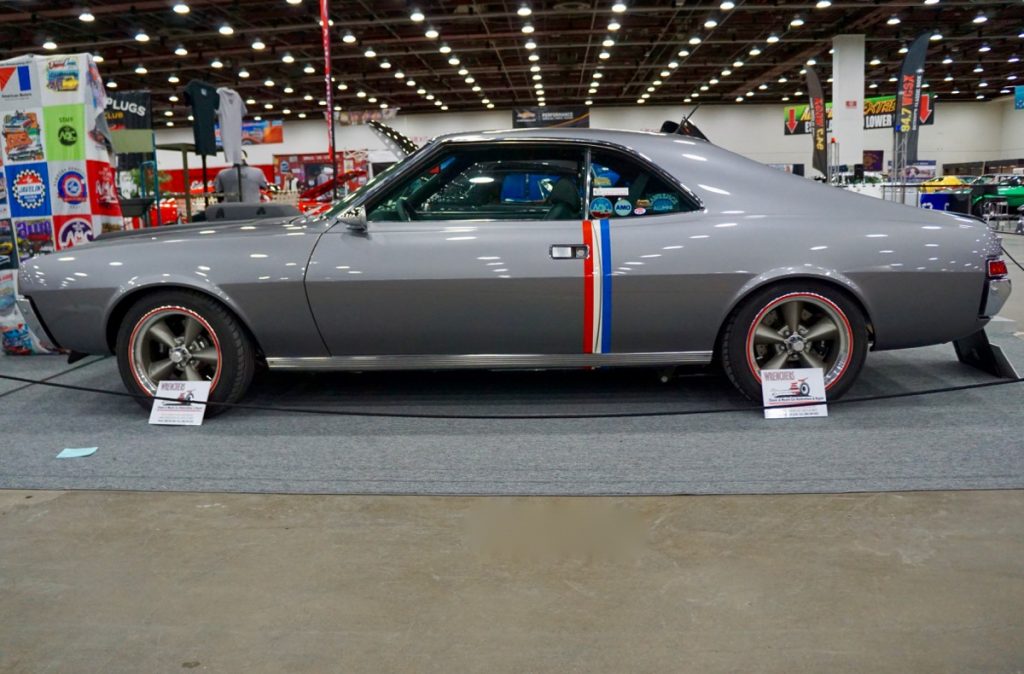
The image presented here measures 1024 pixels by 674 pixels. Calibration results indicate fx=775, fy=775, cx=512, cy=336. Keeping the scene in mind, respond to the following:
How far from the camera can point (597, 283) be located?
11.1ft

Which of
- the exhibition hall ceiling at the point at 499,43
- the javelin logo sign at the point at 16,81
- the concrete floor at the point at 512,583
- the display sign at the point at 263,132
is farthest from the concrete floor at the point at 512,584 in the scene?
the display sign at the point at 263,132

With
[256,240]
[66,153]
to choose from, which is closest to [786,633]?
[256,240]

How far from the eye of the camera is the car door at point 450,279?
339 cm

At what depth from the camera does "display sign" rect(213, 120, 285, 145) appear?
31.5 metres

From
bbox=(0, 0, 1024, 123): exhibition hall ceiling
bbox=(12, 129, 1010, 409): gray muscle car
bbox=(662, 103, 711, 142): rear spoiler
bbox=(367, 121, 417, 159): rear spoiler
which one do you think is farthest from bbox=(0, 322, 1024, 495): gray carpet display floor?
bbox=(0, 0, 1024, 123): exhibition hall ceiling

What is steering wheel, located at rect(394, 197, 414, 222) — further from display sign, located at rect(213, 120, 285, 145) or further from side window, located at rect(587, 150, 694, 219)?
display sign, located at rect(213, 120, 285, 145)

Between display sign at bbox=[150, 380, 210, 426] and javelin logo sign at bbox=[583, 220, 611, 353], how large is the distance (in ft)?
5.86

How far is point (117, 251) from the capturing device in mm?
3564

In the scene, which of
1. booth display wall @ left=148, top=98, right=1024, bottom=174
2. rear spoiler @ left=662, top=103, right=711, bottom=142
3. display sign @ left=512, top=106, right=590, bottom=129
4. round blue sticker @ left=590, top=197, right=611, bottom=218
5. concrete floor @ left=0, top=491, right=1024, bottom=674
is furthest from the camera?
booth display wall @ left=148, top=98, right=1024, bottom=174

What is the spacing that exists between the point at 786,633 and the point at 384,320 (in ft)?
7.17

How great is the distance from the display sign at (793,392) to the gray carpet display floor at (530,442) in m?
0.06

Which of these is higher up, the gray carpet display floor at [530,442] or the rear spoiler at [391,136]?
the rear spoiler at [391,136]

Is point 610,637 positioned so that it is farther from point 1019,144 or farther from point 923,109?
point 1019,144

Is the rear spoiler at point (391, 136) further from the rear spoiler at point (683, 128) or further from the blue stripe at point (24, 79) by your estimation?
the rear spoiler at point (683, 128)
